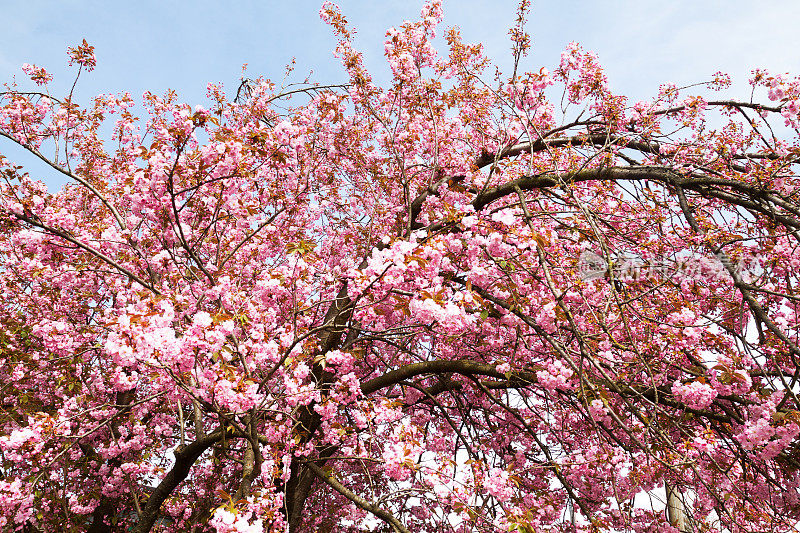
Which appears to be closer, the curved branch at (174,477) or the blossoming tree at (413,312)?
the blossoming tree at (413,312)

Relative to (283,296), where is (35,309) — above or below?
above

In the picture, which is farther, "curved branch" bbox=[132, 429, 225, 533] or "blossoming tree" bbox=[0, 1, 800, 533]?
"curved branch" bbox=[132, 429, 225, 533]

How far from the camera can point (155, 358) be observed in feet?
12.2

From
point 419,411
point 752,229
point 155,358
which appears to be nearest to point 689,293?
point 752,229

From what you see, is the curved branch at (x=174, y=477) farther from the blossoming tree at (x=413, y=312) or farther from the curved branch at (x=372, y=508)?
the curved branch at (x=372, y=508)

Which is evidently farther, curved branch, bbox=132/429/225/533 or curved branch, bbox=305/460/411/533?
curved branch, bbox=132/429/225/533

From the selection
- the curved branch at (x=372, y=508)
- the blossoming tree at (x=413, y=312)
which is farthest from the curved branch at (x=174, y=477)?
the curved branch at (x=372, y=508)

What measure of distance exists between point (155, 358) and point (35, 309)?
577cm

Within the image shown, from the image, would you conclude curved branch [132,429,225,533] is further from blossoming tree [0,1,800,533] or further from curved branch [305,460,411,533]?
curved branch [305,460,411,533]

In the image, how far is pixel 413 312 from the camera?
428 cm

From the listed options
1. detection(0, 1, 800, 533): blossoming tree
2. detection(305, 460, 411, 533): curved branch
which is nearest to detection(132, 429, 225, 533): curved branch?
detection(0, 1, 800, 533): blossoming tree

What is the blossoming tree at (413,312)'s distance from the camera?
4383 mm

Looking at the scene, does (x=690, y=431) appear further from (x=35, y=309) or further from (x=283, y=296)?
(x=35, y=309)

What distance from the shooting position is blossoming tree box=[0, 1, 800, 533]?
4.38 meters
